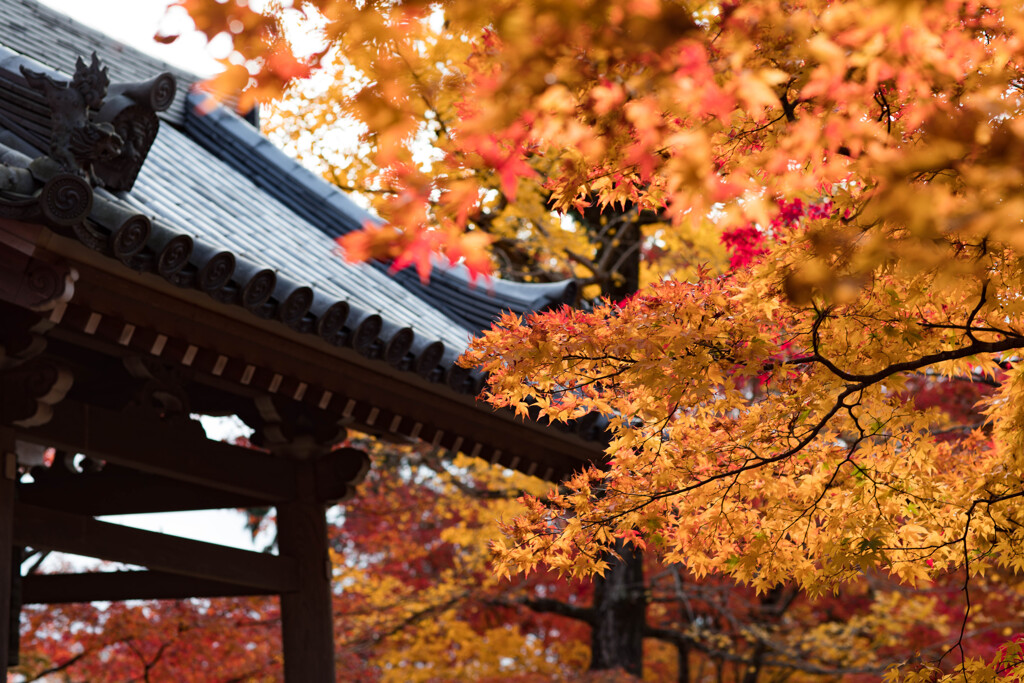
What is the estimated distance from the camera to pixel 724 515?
3.67 meters

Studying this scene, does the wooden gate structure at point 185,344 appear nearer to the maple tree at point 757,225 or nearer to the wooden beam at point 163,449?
the wooden beam at point 163,449

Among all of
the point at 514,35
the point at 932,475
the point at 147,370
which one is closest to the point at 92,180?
the point at 147,370

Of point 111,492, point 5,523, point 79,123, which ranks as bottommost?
point 5,523

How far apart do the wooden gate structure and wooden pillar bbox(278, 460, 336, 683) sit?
0.01m

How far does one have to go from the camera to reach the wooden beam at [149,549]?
4.70m

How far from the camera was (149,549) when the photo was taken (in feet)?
16.7

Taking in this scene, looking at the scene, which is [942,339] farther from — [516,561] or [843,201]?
[516,561]

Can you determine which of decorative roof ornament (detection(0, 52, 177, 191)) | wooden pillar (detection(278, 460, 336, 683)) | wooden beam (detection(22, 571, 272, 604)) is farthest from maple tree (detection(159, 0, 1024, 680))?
wooden beam (detection(22, 571, 272, 604))

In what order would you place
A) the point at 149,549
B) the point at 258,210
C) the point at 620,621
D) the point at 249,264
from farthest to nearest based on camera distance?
the point at 620,621 → the point at 258,210 → the point at 149,549 → the point at 249,264

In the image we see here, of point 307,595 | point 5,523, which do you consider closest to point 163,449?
point 5,523

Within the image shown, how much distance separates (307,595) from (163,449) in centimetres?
139

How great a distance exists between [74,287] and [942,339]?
3.13 metres

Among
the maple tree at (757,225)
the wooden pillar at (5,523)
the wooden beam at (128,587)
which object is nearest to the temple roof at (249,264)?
the maple tree at (757,225)

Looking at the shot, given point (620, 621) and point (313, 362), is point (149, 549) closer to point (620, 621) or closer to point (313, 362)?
point (313, 362)
